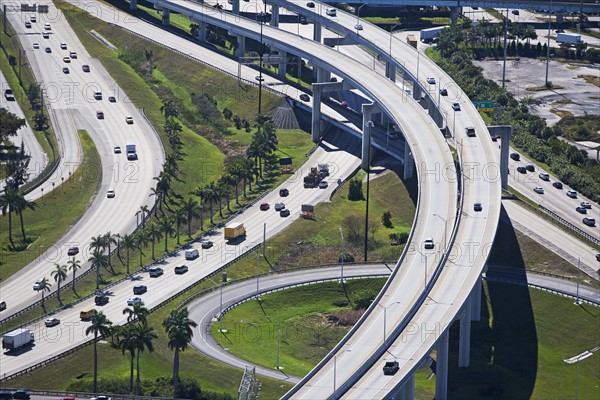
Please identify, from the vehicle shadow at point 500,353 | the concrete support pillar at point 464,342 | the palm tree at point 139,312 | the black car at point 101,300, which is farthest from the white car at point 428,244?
the black car at point 101,300

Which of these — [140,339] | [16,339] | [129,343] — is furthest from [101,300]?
[140,339]

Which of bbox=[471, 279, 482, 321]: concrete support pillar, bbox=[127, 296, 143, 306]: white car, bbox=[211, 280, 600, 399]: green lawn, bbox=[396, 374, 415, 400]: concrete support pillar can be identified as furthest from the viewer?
bbox=[471, 279, 482, 321]: concrete support pillar

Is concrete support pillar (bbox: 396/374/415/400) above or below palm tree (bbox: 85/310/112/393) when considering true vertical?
below

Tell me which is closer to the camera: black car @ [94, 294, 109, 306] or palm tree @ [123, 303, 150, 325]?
palm tree @ [123, 303, 150, 325]

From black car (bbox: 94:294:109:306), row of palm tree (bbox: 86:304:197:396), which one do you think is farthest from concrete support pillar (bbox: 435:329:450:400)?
black car (bbox: 94:294:109:306)

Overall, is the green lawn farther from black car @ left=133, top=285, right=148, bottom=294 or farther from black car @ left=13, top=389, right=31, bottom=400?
black car @ left=13, top=389, right=31, bottom=400

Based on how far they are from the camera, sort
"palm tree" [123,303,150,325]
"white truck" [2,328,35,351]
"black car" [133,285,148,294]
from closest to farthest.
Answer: "palm tree" [123,303,150,325] → "white truck" [2,328,35,351] → "black car" [133,285,148,294]

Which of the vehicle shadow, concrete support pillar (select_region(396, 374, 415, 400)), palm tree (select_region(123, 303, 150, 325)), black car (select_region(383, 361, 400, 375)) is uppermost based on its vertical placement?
black car (select_region(383, 361, 400, 375))
